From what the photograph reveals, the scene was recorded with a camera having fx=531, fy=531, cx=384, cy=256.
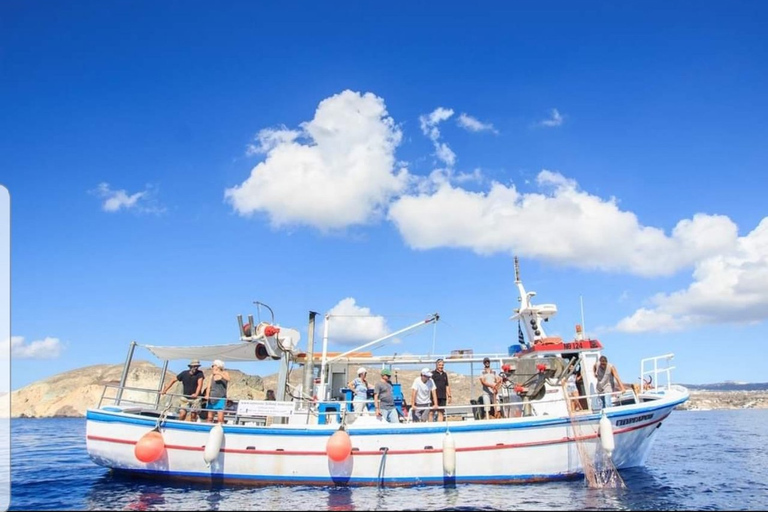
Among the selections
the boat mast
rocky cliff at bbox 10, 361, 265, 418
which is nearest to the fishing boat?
the boat mast

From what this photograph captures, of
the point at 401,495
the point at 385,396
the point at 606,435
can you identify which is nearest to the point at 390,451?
the point at 401,495

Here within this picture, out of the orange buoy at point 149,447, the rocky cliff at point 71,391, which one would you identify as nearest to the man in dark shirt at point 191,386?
the orange buoy at point 149,447

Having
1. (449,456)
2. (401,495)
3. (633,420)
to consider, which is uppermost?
(633,420)

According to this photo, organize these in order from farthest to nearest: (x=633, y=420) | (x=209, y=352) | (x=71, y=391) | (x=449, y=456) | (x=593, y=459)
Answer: (x=71, y=391), (x=209, y=352), (x=633, y=420), (x=593, y=459), (x=449, y=456)

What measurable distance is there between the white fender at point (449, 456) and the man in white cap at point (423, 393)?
133 cm

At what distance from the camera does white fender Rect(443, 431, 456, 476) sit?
14766 mm

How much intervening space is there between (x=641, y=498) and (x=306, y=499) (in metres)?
8.70

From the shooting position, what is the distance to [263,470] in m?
15.6

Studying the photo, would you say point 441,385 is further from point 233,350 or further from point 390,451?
point 233,350

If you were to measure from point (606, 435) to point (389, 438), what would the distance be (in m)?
6.12

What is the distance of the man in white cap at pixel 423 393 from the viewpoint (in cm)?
1611

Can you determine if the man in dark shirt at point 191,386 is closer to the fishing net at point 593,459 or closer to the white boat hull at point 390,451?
the white boat hull at point 390,451

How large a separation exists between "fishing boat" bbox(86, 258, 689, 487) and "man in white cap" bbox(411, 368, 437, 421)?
0.43 m

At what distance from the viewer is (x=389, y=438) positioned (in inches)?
605
